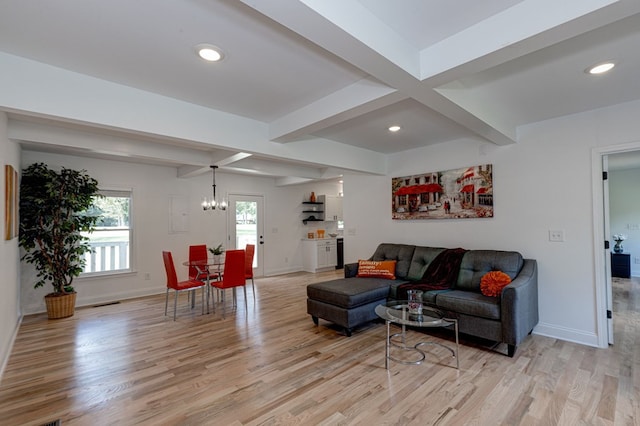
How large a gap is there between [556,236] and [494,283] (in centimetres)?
98

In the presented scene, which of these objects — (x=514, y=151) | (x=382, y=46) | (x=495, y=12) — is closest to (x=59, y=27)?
(x=382, y=46)

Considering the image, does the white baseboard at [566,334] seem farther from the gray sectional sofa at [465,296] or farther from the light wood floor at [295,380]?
the gray sectional sofa at [465,296]

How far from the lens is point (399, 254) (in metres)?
4.55

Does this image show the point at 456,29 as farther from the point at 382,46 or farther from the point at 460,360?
the point at 460,360

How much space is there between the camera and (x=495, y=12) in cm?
172

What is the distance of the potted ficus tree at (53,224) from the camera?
4.20 m

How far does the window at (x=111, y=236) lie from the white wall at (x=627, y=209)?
10.1 meters

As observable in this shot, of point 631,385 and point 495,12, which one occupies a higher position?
point 495,12

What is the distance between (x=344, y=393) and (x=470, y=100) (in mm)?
2595

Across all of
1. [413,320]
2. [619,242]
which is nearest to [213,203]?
[413,320]

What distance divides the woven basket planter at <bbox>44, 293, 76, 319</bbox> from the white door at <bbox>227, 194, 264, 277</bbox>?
2986mm

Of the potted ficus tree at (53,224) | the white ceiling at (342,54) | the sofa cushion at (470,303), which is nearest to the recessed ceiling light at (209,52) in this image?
the white ceiling at (342,54)

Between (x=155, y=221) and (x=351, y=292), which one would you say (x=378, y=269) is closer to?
(x=351, y=292)

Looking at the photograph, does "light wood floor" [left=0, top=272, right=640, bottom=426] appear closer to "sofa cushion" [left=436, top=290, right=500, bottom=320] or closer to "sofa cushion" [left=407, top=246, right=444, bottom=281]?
"sofa cushion" [left=436, top=290, right=500, bottom=320]
